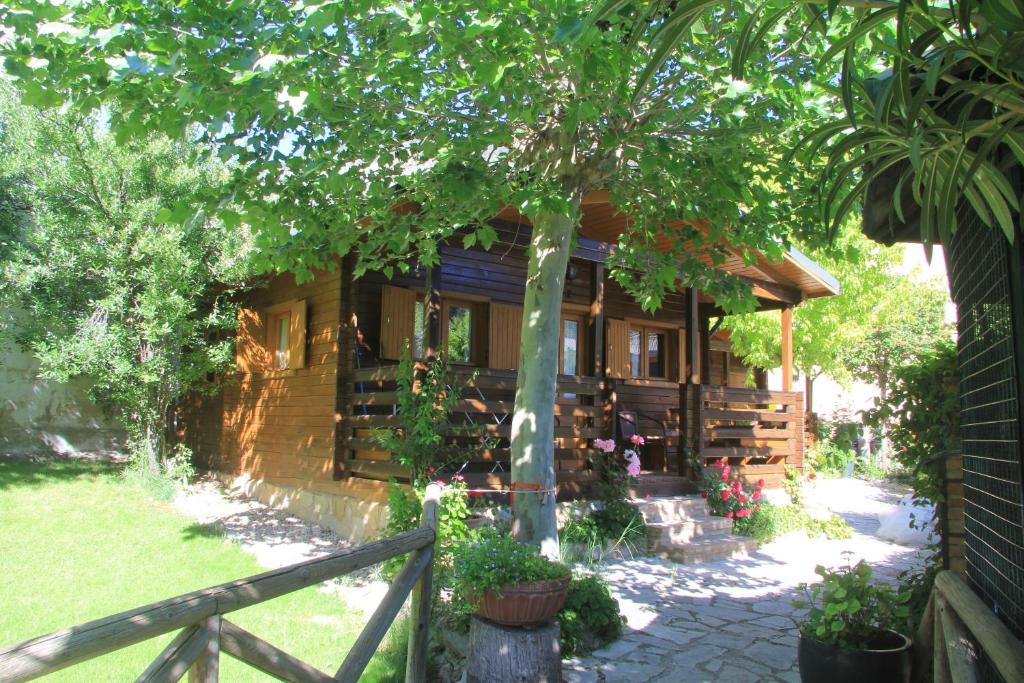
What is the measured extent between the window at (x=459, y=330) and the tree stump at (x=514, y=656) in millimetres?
6037

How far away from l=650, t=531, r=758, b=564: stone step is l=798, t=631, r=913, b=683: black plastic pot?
4.33 m

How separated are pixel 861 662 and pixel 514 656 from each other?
187 centimetres

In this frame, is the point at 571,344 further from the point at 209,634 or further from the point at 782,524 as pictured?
the point at 209,634

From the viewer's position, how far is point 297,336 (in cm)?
1029

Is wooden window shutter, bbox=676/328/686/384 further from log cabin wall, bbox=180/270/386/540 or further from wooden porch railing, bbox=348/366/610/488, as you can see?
log cabin wall, bbox=180/270/386/540

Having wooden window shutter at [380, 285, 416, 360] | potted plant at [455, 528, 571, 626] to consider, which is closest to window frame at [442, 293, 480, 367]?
wooden window shutter at [380, 285, 416, 360]

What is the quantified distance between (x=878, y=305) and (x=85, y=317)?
17544 mm

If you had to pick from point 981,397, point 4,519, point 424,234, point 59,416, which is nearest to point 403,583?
point 981,397

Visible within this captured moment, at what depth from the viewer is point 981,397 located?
289cm

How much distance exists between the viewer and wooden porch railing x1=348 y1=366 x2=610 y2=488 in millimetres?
7871

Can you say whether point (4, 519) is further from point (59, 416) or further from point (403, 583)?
point (403, 583)

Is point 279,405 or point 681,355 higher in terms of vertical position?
point 681,355

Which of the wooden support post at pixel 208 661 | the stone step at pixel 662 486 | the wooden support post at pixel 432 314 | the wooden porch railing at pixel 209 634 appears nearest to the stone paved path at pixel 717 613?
the stone step at pixel 662 486

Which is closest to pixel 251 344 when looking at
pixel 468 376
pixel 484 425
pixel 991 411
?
pixel 468 376
